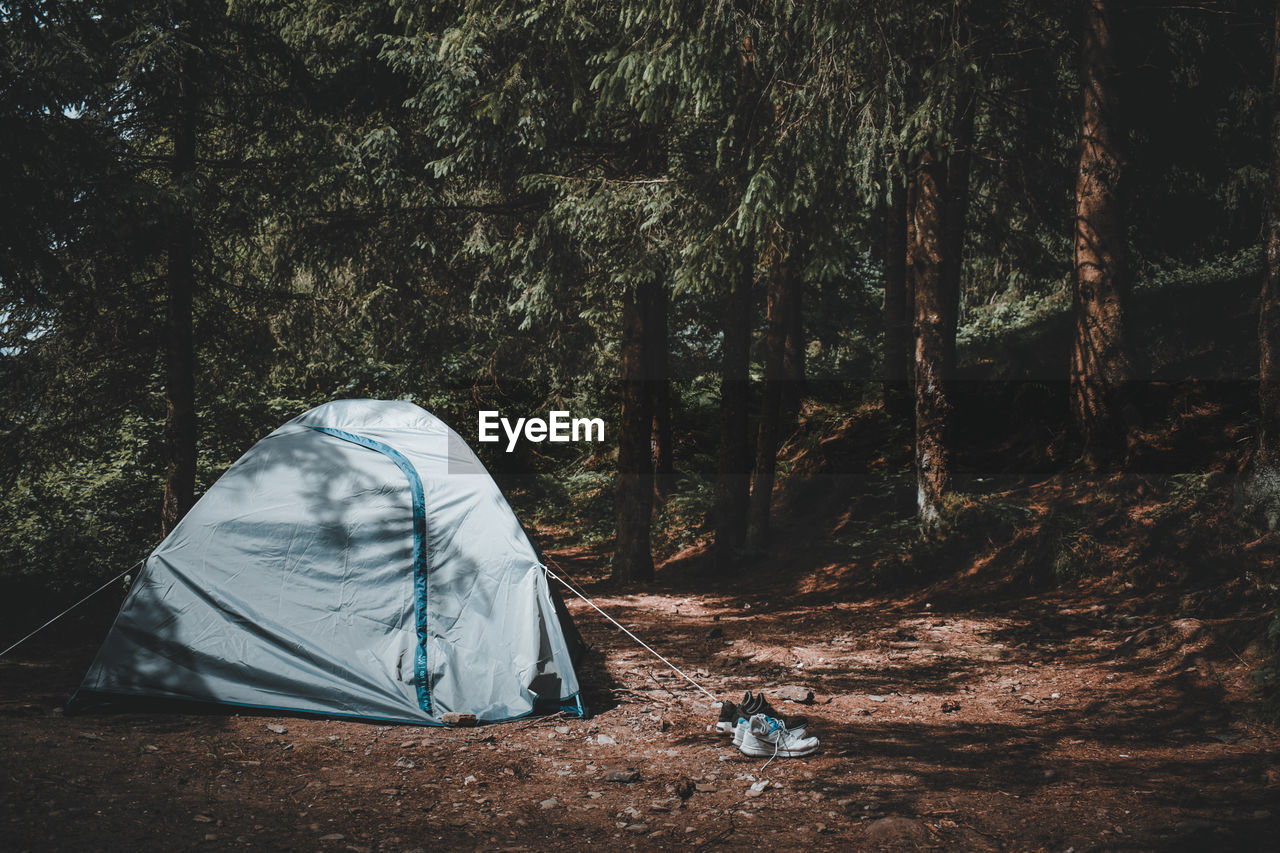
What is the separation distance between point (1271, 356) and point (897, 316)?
7216mm

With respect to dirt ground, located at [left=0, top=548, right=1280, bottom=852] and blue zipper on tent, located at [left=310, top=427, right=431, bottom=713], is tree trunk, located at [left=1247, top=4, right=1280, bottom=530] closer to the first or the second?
dirt ground, located at [left=0, top=548, right=1280, bottom=852]

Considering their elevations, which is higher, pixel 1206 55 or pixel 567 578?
pixel 1206 55

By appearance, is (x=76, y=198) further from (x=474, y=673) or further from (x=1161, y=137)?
(x=1161, y=137)

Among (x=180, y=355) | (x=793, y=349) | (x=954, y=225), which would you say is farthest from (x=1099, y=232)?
(x=180, y=355)

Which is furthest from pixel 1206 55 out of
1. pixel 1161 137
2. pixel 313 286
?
pixel 313 286

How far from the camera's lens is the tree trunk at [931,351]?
10.0 metres

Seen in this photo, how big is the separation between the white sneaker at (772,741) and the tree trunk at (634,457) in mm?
6824

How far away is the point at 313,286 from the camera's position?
1326 centimetres

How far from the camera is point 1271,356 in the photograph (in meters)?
6.94

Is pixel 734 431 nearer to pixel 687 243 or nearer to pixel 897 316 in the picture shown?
pixel 897 316

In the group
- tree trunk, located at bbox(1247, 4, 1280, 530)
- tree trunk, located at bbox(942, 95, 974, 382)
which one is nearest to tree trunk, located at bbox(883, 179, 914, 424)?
tree trunk, located at bbox(942, 95, 974, 382)

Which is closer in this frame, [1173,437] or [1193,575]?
[1193,575]

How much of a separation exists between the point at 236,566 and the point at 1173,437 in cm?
953

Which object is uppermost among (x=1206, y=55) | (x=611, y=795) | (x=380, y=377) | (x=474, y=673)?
(x=1206, y=55)
